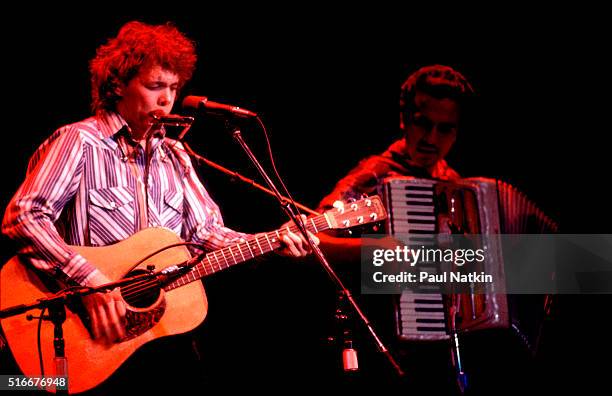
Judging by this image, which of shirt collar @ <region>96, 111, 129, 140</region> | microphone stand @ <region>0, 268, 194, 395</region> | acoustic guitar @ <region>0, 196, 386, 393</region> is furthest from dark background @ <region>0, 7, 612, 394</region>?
microphone stand @ <region>0, 268, 194, 395</region>

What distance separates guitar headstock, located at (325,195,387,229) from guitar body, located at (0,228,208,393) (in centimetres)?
76

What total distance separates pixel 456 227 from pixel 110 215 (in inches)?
76.4

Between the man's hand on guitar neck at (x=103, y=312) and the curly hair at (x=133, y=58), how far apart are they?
3.33ft

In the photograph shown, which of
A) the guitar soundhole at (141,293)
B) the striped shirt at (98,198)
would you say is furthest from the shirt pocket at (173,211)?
the guitar soundhole at (141,293)

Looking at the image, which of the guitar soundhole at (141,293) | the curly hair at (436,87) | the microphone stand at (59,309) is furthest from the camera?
the curly hair at (436,87)

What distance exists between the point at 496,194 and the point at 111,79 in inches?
89.4

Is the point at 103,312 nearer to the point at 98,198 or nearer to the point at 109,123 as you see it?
the point at 98,198

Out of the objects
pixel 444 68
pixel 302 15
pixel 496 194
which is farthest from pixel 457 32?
pixel 496 194

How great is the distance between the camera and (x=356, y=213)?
368 centimetres

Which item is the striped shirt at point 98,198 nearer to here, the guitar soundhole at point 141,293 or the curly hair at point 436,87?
the guitar soundhole at point 141,293

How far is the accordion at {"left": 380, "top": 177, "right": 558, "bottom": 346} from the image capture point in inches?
159

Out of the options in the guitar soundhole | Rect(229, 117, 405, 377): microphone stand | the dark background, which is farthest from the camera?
the dark background

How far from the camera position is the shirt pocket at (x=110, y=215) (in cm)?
339
